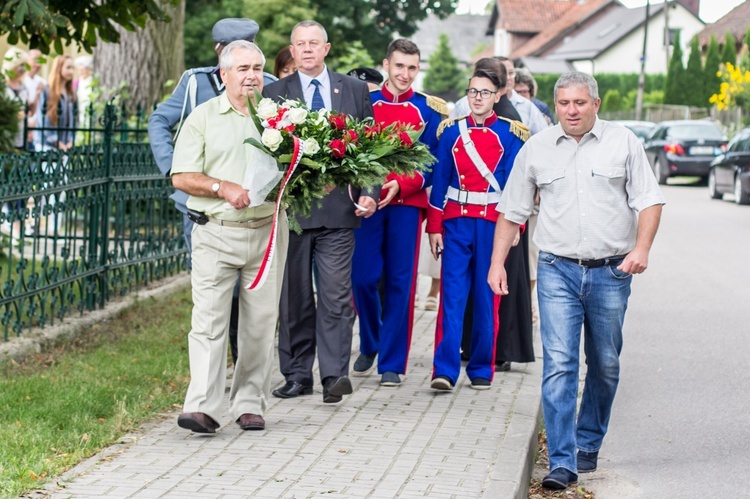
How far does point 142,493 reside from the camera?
17.1 ft

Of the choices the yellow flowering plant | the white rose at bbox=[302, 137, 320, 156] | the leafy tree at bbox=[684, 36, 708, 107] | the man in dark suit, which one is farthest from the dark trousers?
the leafy tree at bbox=[684, 36, 708, 107]

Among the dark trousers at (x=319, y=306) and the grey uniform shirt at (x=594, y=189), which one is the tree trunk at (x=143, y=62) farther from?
the grey uniform shirt at (x=594, y=189)

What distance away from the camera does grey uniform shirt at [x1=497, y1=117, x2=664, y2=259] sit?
601 cm

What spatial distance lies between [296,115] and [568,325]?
1684 mm

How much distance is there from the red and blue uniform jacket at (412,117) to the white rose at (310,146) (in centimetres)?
165

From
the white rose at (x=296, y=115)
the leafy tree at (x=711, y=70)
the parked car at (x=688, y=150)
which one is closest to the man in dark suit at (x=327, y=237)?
the white rose at (x=296, y=115)

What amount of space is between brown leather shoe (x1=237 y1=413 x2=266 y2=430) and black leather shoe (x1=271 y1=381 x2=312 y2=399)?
34.6 inches

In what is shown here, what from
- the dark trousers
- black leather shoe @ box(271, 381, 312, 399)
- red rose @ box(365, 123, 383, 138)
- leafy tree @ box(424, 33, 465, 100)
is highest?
leafy tree @ box(424, 33, 465, 100)

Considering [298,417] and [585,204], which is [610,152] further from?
[298,417]

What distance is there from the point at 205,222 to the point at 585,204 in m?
1.90

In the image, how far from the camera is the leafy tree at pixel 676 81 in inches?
2717

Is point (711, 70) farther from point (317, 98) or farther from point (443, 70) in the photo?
point (317, 98)

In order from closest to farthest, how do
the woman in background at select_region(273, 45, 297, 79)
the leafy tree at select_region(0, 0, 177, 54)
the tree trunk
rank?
1. the woman in background at select_region(273, 45, 297, 79)
2. the leafy tree at select_region(0, 0, 177, 54)
3. the tree trunk

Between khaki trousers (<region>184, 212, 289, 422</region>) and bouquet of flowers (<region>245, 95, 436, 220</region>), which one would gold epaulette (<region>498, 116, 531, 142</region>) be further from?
khaki trousers (<region>184, 212, 289, 422</region>)
